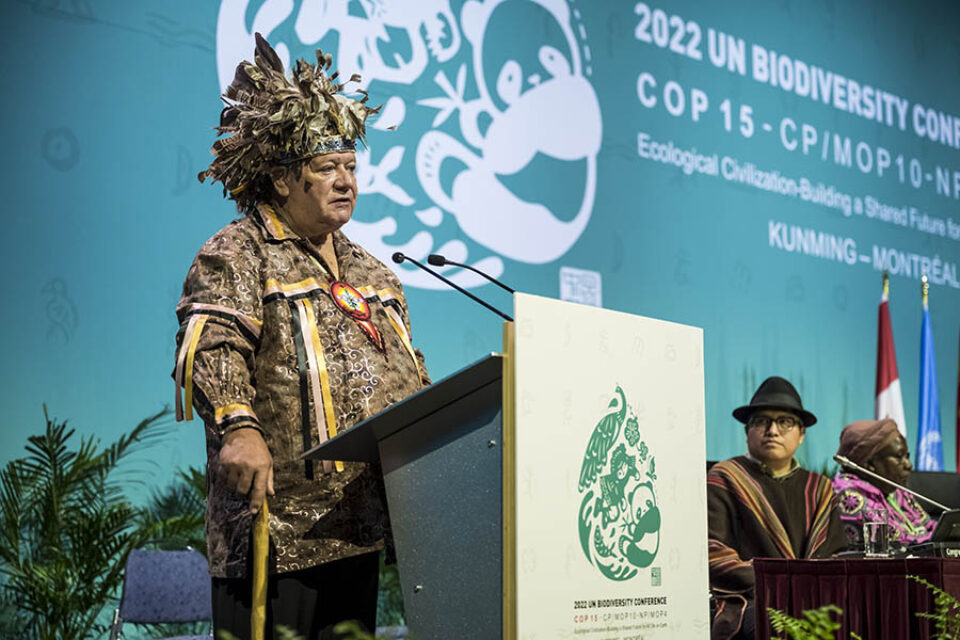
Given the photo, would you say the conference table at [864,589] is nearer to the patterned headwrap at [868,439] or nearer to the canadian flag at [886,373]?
the patterned headwrap at [868,439]

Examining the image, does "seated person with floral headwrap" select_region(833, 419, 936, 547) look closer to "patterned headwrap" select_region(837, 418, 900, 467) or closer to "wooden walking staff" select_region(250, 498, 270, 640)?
"patterned headwrap" select_region(837, 418, 900, 467)

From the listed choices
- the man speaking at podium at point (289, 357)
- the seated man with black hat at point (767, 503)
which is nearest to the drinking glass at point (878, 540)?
the seated man with black hat at point (767, 503)

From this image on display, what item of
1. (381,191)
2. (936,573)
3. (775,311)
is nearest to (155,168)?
(381,191)

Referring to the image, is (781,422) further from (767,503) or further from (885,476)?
(885,476)

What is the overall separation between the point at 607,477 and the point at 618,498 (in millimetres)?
41

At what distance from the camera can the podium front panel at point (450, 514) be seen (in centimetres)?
168

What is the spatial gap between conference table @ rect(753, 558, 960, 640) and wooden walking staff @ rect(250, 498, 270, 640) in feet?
5.69

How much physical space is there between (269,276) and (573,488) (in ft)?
2.23

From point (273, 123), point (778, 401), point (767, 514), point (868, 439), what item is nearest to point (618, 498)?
point (273, 123)

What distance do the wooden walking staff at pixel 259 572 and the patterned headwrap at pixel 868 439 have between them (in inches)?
152

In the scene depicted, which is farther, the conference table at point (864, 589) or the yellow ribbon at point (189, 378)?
the conference table at point (864, 589)

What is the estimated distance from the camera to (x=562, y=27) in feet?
17.9

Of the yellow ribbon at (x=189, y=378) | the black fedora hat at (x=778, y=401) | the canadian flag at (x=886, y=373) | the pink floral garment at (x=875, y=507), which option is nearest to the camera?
the yellow ribbon at (x=189, y=378)

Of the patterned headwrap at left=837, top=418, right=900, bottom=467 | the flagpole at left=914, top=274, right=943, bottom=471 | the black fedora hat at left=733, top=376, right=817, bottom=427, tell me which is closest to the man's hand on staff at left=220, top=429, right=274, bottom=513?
the black fedora hat at left=733, top=376, right=817, bottom=427
